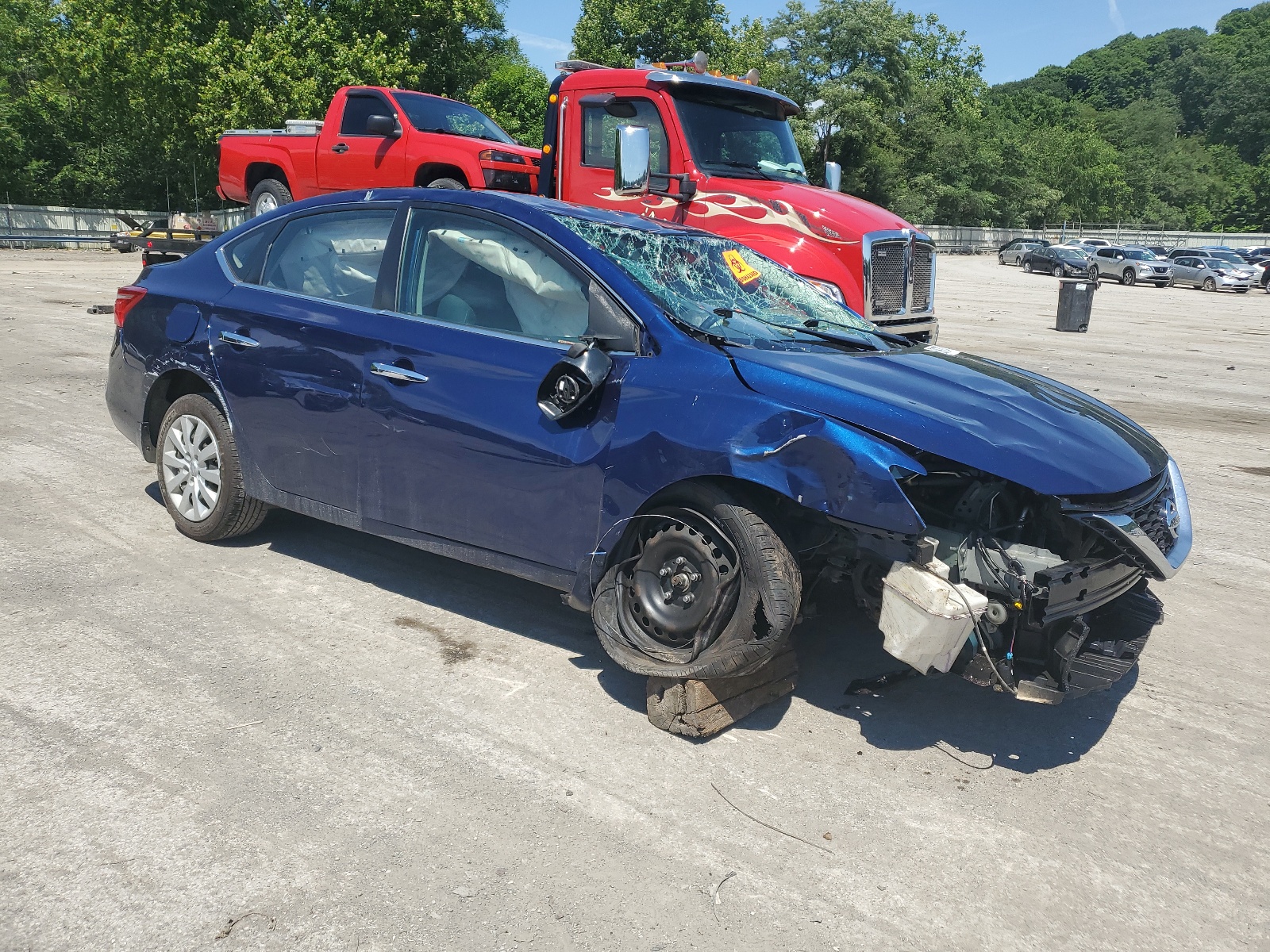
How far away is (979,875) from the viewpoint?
9.57ft

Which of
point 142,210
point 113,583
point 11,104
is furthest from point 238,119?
point 113,583

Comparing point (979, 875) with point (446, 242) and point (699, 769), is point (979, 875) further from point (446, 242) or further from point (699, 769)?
point (446, 242)

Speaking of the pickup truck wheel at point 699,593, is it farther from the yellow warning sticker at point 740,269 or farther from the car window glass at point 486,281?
the yellow warning sticker at point 740,269

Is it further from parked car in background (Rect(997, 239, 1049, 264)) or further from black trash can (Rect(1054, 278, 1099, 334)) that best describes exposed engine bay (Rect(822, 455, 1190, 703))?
parked car in background (Rect(997, 239, 1049, 264))

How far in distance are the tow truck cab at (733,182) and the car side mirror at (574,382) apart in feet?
16.5

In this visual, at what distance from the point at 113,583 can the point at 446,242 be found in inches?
85.9

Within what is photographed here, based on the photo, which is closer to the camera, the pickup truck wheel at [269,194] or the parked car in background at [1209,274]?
the pickup truck wheel at [269,194]

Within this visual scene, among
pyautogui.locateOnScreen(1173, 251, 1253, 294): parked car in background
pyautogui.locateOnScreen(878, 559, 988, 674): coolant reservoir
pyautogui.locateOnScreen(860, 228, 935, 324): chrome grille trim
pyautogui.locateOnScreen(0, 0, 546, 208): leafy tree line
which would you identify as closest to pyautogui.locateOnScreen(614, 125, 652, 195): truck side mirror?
pyautogui.locateOnScreen(860, 228, 935, 324): chrome grille trim

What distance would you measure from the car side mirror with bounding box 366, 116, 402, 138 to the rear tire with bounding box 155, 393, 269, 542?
6.96 meters

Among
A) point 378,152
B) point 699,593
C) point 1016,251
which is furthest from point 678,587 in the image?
point 1016,251

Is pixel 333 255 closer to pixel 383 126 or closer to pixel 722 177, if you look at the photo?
pixel 722 177

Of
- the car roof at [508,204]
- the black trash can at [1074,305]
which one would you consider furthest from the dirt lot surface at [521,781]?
the black trash can at [1074,305]

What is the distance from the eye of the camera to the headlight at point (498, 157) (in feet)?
36.7

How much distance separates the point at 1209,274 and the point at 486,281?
44.9 meters
